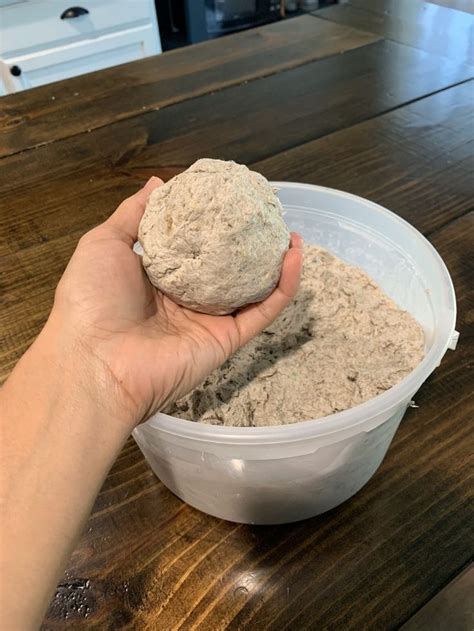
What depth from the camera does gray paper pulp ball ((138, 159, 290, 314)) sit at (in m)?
0.61

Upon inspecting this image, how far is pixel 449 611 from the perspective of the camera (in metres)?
0.56

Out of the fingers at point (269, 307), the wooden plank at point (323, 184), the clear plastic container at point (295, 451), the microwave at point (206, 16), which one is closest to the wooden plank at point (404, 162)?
the wooden plank at point (323, 184)

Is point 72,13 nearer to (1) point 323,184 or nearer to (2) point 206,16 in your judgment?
(2) point 206,16

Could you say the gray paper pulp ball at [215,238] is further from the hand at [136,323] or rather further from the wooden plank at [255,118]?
the wooden plank at [255,118]

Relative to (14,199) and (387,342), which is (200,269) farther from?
(14,199)

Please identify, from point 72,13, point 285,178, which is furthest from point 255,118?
point 72,13

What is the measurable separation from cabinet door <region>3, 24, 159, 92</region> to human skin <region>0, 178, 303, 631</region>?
1.81 m

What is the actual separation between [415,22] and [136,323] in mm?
1615

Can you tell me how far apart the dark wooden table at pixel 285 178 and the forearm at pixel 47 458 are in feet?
0.39

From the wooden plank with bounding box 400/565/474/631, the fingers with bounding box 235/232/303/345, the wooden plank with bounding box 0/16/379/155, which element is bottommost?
the wooden plank with bounding box 400/565/474/631

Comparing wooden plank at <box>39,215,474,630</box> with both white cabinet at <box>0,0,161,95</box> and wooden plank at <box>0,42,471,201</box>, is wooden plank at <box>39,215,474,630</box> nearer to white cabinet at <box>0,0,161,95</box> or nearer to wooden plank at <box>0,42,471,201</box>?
wooden plank at <box>0,42,471,201</box>

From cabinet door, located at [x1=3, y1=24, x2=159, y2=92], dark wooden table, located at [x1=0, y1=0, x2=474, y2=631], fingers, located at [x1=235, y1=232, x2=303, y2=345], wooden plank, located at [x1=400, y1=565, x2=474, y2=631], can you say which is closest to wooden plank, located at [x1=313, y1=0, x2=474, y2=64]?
dark wooden table, located at [x1=0, y1=0, x2=474, y2=631]

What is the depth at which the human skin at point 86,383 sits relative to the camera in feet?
1.63

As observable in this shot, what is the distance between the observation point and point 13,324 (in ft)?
2.95
